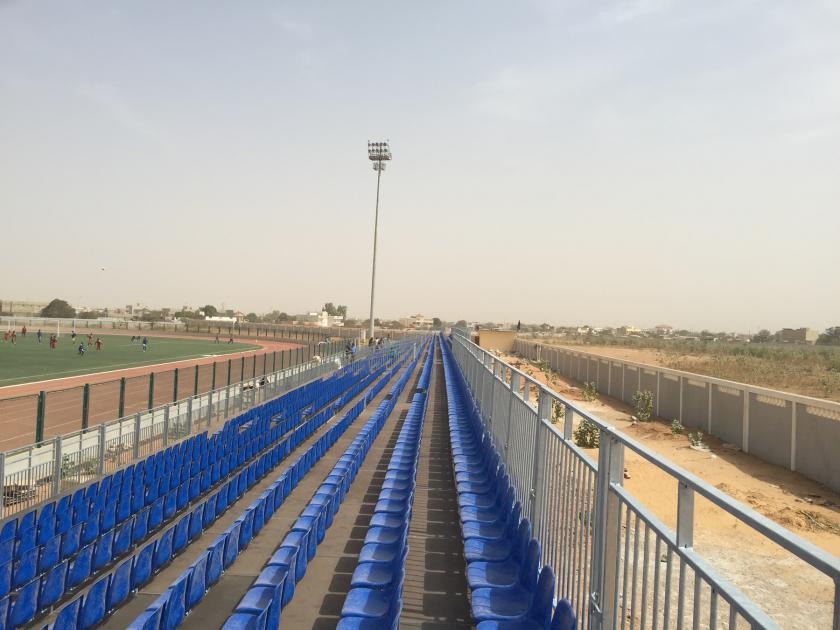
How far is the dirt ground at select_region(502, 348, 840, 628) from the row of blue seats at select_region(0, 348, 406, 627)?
7.03 metres

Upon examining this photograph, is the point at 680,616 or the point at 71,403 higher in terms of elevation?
the point at 680,616

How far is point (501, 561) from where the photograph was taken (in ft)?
16.8

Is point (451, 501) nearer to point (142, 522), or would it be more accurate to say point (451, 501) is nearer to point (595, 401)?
point (142, 522)

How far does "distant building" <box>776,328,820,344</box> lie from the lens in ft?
347

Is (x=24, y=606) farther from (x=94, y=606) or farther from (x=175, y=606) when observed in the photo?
(x=175, y=606)

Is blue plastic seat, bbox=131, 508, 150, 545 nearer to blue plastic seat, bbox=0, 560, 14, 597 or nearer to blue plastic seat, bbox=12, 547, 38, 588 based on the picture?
blue plastic seat, bbox=12, 547, 38, 588

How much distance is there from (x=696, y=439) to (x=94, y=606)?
1591cm

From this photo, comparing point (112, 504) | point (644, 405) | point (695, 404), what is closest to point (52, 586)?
point (112, 504)

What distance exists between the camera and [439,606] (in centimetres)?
539

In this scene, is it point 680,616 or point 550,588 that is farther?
point 550,588

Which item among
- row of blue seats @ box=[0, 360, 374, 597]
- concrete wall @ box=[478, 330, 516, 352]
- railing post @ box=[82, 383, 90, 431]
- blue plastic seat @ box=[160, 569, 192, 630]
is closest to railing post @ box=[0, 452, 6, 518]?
row of blue seats @ box=[0, 360, 374, 597]

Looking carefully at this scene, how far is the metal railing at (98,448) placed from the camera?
319 inches

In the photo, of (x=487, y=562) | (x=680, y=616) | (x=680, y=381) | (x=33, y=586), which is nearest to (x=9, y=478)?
(x=33, y=586)

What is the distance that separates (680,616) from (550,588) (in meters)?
1.63
